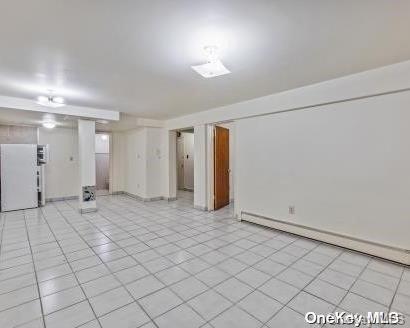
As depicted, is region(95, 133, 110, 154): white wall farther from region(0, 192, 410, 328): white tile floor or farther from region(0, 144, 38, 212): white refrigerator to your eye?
region(0, 192, 410, 328): white tile floor

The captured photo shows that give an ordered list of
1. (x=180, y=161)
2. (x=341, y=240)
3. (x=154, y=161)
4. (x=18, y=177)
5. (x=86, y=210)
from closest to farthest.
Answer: (x=341, y=240), (x=86, y=210), (x=18, y=177), (x=154, y=161), (x=180, y=161)

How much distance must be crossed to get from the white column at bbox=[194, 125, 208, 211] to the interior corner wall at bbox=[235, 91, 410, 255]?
1301 mm

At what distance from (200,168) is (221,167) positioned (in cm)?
53

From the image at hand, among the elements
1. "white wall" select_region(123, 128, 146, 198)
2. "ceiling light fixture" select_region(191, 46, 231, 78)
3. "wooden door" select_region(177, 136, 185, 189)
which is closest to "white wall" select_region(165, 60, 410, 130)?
"ceiling light fixture" select_region(191, 46, 231, 78)

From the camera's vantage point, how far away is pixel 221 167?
541 centimetres

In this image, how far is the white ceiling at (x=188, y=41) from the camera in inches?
64.7

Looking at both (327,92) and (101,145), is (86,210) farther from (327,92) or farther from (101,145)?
(327,92)

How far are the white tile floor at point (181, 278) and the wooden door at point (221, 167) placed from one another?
157 centimetres

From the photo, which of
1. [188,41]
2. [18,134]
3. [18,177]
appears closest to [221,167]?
[188,41]

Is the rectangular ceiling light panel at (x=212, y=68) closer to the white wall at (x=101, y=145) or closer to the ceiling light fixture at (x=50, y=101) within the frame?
the ceiling light fixture at (x=50, y=101)

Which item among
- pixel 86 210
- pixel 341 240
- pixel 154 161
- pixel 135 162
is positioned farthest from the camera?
pixel 135 162

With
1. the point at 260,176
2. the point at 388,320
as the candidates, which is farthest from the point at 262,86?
the point at 388,320

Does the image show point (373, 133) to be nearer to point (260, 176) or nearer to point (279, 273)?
point (260, 176)

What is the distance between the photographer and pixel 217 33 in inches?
76.9
